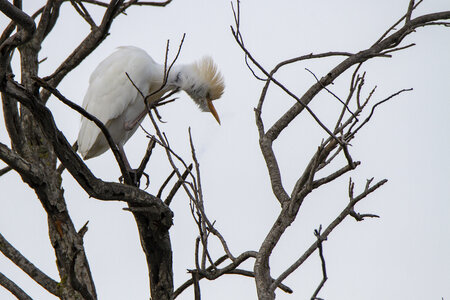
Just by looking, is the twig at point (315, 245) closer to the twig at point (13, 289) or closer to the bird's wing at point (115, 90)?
the twig at point (13, 289)

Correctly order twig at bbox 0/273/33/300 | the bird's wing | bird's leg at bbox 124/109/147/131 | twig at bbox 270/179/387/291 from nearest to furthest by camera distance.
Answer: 1. twig at bbox 270/179/387/291
2. twig at bbox 0/273/33/300
3. bird's leg at bbox 124/109/147/131
4. the bird's wing

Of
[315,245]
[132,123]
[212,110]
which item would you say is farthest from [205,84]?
[315,245]

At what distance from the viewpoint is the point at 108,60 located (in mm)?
6430

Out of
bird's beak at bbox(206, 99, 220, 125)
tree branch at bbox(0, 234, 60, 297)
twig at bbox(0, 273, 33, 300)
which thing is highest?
bird's beak at bbox(206, 99, 220, 125)

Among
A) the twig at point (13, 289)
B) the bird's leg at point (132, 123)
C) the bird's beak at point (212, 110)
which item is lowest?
the twig at point (13, 289)

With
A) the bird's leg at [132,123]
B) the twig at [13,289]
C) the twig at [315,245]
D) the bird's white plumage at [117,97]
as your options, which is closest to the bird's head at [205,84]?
the bird's white plumage at [117,97]

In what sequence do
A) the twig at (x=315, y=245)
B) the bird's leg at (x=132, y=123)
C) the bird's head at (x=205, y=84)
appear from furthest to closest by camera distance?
the bird's head at (x=205, y=84), the bird's leg at (x=132, y=123), the twig at (x=315, y=245)

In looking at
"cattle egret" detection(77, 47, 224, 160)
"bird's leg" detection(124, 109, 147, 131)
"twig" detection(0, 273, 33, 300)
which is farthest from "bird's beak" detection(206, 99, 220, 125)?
"twig" detection(0, 273, 33, 300)

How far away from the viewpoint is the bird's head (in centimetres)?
647

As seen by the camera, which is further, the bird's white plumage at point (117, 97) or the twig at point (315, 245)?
the bird's white plumage at point (117, 97)

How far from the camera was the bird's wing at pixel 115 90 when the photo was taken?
5.79 meters

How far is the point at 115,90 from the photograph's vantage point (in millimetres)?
5984

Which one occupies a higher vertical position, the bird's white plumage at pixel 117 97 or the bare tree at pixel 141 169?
the bird's white plumage at pixel 117 97

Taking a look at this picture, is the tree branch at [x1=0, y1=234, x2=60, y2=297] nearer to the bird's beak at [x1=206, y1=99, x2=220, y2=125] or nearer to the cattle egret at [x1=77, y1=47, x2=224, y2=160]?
the cattle egret at [x1=77, y1=47, x2=224, y2=160]
